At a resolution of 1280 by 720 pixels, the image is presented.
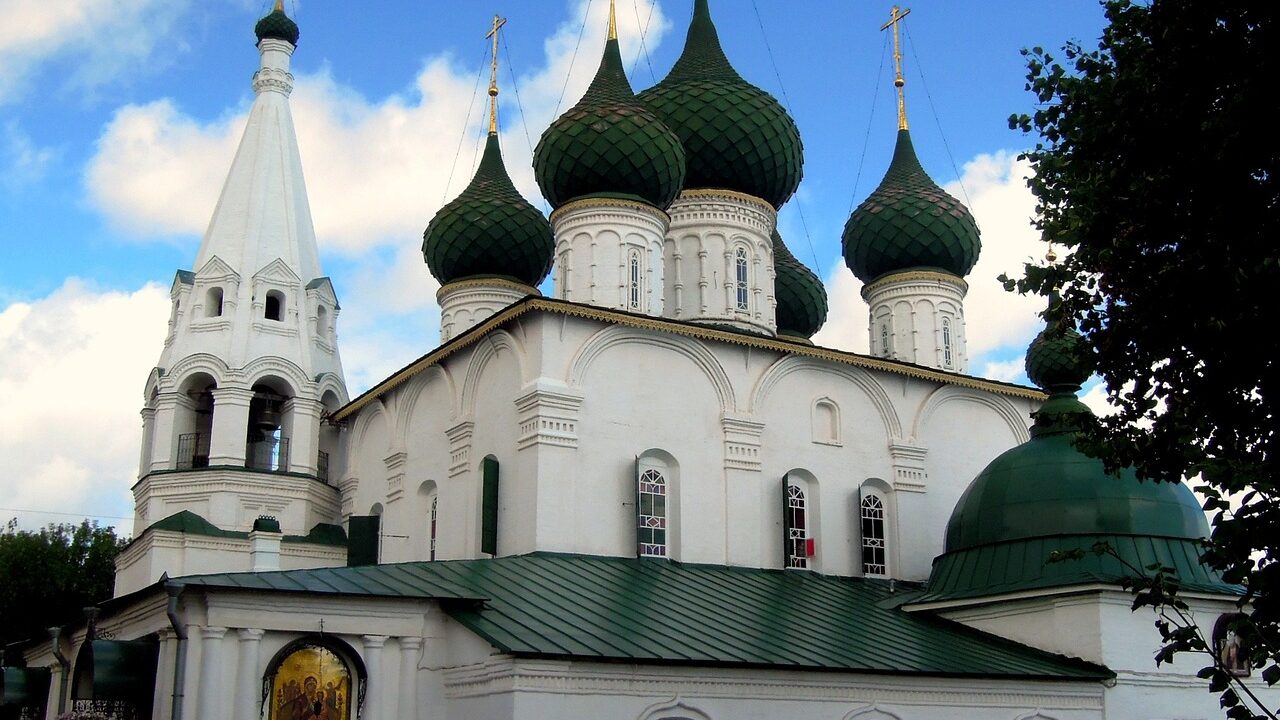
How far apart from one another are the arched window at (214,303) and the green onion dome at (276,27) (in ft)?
14.5

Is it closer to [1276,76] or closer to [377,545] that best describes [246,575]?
[377,545]

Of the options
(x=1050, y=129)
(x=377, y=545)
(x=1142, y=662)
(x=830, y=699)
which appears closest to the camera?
(x=1050, y=129)

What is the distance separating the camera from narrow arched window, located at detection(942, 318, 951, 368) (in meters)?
19.6

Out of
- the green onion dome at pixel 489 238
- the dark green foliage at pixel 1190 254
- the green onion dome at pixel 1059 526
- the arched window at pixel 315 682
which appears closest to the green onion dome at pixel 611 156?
the green onion dome at pixel 489 238

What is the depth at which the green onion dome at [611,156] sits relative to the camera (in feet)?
54.0

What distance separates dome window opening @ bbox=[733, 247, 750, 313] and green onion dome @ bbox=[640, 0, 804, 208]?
1022 mm

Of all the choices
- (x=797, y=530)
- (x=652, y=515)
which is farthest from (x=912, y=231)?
(x=652, y=515)

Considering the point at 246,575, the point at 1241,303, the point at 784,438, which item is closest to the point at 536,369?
the point at 784,438

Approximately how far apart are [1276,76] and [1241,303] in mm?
1036

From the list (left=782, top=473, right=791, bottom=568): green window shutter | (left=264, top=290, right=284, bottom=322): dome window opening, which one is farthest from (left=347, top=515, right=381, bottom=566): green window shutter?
(left=782, top=473, right=791, bottom=568): green window shutter

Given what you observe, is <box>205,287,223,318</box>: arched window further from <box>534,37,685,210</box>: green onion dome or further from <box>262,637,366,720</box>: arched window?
<box>262,637,366,720</box>: arched window

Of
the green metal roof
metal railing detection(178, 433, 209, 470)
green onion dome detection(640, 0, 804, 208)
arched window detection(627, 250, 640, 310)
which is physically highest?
green onion dome detection(640, 0, 804, 208)

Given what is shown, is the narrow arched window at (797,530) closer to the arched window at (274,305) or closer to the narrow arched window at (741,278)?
the narrow arched window at (741,278)

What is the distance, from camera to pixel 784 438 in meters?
16.0
